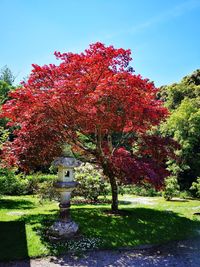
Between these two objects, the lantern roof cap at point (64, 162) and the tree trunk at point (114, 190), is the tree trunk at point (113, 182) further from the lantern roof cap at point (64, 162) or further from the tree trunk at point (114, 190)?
the lantern roof cap at point (64, 162)

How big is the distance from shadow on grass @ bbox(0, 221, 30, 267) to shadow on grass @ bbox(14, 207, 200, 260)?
39cm

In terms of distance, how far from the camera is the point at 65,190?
6762 mm

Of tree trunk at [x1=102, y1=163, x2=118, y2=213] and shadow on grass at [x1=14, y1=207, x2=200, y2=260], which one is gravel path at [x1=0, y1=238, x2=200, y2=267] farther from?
tree trunk at [x1=102, y1=163, x2=118, y2=213]

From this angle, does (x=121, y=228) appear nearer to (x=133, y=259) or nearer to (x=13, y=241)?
(x=133, y=259)

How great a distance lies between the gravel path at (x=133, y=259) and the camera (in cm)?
530

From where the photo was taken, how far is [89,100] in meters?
7.15

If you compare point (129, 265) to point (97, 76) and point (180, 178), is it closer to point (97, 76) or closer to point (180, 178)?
point (97, 76)

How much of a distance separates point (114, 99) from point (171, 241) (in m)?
3.78

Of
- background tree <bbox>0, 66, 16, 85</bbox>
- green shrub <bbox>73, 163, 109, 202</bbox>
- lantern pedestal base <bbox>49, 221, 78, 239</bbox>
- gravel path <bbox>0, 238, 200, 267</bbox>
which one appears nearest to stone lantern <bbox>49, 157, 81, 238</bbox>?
lantern pedestal base <bbox>49, 221, 78, 239</bbox>

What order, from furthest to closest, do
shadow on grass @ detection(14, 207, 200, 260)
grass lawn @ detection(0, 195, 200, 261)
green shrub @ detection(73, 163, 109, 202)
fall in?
green shrub @ detection(73, 163, 109, 202) < shadow on grass @ detection(14, 207, 200, 260) < grass lawn @ detection(0, 195, 200, 261)

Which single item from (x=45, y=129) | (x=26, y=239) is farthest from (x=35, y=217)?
(x=45, y=129)

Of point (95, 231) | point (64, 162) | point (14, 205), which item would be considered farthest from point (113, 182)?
point (14, 205)

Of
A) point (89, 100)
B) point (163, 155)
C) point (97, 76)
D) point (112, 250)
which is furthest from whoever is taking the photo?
point (163, 155)

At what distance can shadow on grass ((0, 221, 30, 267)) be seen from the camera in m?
5.52
